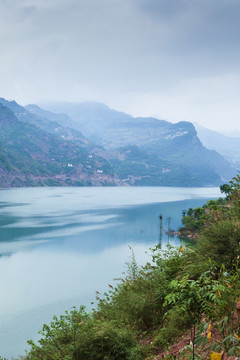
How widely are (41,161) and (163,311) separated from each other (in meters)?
164

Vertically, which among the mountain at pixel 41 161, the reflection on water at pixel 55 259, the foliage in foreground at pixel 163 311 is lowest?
the reflection on water at pixel 55 259

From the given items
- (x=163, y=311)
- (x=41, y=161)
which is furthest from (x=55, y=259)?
(x=41, y=161)

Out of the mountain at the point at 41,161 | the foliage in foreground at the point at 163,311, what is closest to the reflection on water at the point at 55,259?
the foliage in foreground at the point at 163,311

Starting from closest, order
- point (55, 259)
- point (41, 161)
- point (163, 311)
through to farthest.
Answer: point (163, 311) → point (55, 259) → point (41, 161)

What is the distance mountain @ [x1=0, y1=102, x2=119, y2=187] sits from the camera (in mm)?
135875

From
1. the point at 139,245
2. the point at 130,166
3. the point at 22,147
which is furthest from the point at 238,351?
the point at 130,166

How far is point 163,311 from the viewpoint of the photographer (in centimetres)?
400

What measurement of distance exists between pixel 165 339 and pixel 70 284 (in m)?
17.4

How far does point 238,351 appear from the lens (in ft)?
6.88

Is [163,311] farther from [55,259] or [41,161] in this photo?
[41,161]

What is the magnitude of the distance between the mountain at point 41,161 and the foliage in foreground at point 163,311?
127022 mm

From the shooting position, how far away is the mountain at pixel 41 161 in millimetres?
135875

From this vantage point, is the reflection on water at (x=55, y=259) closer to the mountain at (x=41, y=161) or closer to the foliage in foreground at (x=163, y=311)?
the foliage in foreground at (x=163, y=311)

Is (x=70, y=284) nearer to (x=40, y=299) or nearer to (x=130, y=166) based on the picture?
(x=40, y=299)
